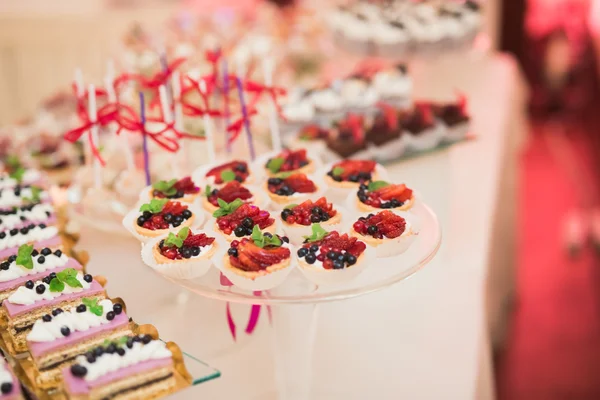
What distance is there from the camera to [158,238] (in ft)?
5.23

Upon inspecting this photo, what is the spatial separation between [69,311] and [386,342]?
74 centimetres

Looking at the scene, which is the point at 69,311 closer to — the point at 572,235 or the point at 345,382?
the point at 345,382

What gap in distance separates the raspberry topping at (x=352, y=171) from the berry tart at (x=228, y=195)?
234 millimetres

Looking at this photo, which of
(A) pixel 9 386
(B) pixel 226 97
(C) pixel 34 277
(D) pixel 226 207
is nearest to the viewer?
(A) pixel 9 386

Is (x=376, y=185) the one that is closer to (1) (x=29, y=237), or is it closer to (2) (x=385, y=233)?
(2) (x=385, y=233)

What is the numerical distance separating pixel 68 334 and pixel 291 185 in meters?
0.68

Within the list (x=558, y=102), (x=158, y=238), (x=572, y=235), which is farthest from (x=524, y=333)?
(x=558, y=102)

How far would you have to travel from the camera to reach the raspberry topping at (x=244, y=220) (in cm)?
161

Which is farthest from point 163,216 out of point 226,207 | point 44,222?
point 44,222

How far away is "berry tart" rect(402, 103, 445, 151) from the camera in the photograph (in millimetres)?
2596

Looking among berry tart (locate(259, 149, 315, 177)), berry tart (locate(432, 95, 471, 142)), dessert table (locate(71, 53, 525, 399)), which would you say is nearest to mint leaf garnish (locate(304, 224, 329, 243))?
dessert table (locate(71, 53, 525, 399))

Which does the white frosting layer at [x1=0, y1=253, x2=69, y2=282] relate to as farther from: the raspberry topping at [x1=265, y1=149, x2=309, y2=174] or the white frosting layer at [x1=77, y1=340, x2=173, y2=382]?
the raspberry topping at [x1=265, y1=149, x2=309, y2=174]

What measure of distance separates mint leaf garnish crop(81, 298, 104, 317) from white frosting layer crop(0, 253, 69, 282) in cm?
19

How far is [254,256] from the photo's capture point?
147 cm
